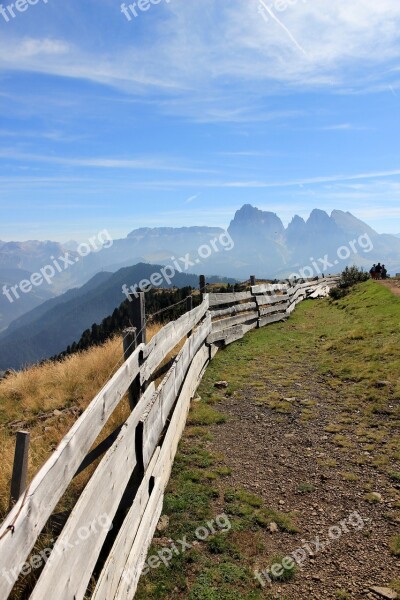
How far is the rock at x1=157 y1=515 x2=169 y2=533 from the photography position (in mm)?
4605

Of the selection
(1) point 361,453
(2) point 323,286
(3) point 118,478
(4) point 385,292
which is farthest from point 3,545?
(2) point 323,286

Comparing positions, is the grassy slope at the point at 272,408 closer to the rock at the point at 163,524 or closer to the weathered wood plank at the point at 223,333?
the rock at the point at 163,524

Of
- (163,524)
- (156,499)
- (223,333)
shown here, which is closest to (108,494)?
(156,499)

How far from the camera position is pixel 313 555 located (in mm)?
4273

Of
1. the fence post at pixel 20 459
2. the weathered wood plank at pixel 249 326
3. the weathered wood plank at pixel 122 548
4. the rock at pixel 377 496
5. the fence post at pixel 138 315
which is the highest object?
the fence post at pixel 138 315

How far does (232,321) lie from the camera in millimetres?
14070

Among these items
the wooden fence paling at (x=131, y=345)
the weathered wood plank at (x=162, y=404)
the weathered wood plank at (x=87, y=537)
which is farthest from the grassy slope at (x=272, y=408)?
the wooden fence paling at (x=131, y=345)

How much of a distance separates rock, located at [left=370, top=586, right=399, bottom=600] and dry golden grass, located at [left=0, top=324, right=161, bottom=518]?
3.84 m

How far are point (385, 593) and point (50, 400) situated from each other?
7.53 metres

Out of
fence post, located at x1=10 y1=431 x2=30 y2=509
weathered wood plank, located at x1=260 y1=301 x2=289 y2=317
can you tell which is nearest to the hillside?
→ fence post, located at x1=10 y1=431 x2=30 y2=509

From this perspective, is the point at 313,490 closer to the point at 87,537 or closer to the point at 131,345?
the point at 131,345

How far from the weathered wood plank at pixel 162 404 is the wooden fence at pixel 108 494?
0.04ft

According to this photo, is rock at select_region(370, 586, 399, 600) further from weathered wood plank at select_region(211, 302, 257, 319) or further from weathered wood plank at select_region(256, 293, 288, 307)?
weathered wood plank at select_region(256, 293, 288, 307)

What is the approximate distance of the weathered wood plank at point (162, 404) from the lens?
14.7ft
